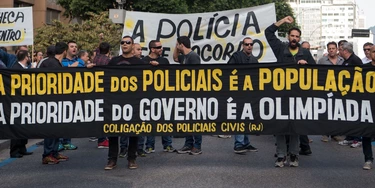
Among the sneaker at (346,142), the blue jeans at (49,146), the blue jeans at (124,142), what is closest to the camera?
the blue jeans at (49,146)

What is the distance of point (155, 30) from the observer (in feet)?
43.3

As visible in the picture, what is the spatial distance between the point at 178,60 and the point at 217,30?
2.59m

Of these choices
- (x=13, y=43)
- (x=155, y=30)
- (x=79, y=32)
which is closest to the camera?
(x=155, y=30)

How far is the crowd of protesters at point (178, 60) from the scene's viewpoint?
8984 mm

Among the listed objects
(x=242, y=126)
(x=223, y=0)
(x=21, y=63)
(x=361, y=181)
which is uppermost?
(x=223, y=0)

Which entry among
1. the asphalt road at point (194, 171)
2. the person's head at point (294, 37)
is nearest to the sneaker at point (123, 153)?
the asphalt road at point (194, 171)

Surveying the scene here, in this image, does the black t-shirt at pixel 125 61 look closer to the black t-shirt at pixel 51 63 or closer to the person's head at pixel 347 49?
the black t-shirt at pixel 51 63

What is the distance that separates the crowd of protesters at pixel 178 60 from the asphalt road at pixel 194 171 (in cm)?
17

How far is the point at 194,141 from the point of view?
34.6 ft

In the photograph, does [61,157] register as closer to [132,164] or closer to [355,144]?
[132,164]

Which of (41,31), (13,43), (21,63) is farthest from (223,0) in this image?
(21,63)

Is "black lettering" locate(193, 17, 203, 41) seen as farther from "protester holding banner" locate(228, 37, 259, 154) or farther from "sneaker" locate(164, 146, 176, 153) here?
"sneaker" locate(164, 146, 176, 153)

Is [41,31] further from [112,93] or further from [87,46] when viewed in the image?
[112,93]

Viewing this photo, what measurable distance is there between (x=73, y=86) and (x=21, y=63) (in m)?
2.19
